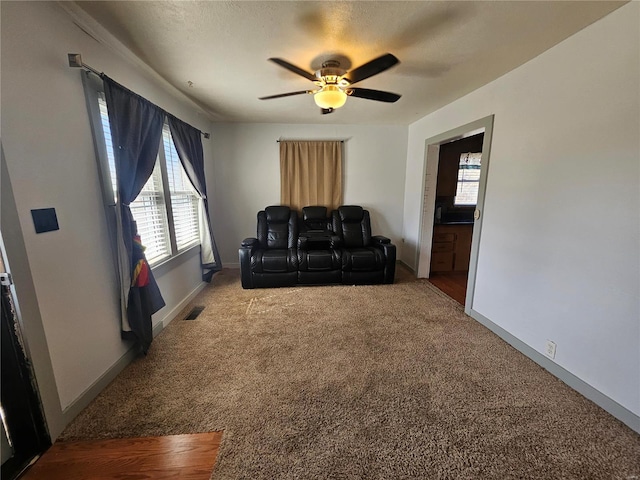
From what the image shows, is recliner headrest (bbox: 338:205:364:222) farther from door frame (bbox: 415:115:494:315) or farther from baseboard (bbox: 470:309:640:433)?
baseboard (bbox: 470:309:640:433)

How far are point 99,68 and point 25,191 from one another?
108 centimetres

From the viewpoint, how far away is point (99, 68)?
5.83 feet

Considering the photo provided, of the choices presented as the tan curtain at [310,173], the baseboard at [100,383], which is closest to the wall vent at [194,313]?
the baseboard at [100,383]

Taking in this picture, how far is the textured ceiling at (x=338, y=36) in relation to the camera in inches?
57.7

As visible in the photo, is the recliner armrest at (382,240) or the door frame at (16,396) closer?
the door frame at (16,396)

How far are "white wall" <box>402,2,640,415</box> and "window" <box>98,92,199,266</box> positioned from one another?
322 centimetres

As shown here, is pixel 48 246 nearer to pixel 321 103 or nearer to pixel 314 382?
pixel 314 382

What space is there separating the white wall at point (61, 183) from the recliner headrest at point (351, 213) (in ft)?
10.1

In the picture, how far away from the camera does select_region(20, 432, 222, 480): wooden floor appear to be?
1238 millimetres

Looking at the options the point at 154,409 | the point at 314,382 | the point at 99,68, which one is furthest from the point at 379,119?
the point at 154,409

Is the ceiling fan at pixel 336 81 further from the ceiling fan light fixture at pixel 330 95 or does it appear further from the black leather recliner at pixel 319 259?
the black leather recliner at pixel 319 259

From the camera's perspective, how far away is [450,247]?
Result: 4.12 meters

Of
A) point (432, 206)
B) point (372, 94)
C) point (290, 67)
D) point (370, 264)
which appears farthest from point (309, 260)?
point (290, 67)

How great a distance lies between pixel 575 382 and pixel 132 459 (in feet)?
9.04
